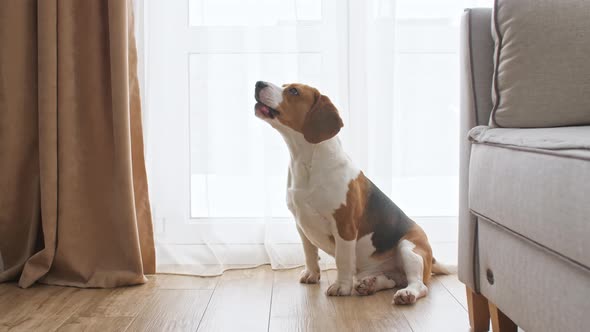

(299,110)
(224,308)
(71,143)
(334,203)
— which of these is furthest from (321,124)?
(71,143)

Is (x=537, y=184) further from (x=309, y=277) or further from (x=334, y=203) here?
(x=309, y=277)

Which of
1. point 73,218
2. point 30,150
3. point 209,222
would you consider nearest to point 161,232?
point 209,222

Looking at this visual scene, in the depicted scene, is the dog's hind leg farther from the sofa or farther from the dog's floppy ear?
the dog's floppy ear

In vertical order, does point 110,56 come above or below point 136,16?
below

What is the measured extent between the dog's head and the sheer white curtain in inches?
17.2

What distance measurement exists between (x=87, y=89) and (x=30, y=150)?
0.31 meters

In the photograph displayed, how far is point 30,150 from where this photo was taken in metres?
2.18

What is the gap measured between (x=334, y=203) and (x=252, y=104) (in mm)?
683

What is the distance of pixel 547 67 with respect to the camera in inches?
53.8

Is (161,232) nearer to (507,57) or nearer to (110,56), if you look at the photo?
(110,56)

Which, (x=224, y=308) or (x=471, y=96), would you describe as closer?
(x=471, y=96)

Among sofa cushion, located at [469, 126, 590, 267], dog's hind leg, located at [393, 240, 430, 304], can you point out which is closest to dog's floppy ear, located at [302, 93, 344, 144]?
dog's hind leg, located at [393, 240, 430, 304]

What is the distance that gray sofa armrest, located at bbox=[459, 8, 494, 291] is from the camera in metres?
1.46

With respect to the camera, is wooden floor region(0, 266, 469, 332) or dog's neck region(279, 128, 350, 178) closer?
wooden floor region(0, 266, 469, 332)
